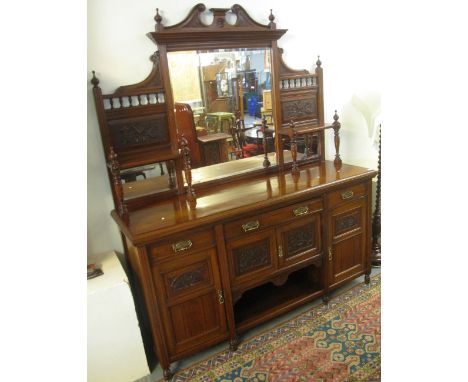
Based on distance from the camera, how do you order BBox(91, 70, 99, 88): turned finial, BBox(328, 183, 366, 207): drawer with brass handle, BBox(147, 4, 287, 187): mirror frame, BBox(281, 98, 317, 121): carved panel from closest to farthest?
BBox(91, 70, 99, 88): turned finial → BBox(147, 4, 287, 187): mirror frame → BBox(328, 183, 366, 207): drawer with brass handle → BBox(281, 98, 317, 121): carved panel

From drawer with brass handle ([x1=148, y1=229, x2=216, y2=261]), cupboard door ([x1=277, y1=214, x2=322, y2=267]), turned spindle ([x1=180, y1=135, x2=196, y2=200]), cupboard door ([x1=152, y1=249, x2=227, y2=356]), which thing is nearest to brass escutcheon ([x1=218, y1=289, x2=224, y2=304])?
cupboard door ([x1=152, y1=249, x2=227, y2=356])

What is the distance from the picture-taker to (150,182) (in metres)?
1.87

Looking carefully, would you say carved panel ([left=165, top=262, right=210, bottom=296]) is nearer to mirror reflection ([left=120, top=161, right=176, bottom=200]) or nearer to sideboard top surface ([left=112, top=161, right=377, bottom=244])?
sideboard top surface ([left=112, top=161, right=377, bottom=244])

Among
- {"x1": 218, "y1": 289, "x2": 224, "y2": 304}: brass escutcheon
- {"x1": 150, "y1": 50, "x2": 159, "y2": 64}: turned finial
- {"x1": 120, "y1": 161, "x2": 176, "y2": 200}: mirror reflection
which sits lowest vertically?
{"x1": 218, "y1": 289, "x2": 224, "y2": 304}: brass escutcheon

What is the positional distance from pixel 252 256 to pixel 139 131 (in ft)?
2.98

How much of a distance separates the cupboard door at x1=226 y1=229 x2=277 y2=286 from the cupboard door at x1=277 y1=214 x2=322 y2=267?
0.06 meters

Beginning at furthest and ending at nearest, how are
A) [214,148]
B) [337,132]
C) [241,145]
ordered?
1. [337,132]
2. [241,145]
3. [214,148]

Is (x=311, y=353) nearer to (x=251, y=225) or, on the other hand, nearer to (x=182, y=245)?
(x=251, y=225)

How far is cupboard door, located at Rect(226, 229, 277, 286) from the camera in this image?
1.73 metres

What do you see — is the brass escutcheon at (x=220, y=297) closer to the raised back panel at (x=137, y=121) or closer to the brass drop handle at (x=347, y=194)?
the raised back panel at (x=137, y=121)

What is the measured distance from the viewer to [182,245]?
1567 millimetres

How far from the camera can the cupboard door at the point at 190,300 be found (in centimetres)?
159

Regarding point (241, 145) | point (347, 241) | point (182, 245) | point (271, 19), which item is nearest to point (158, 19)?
point (271, 19)
